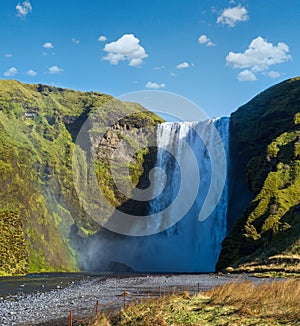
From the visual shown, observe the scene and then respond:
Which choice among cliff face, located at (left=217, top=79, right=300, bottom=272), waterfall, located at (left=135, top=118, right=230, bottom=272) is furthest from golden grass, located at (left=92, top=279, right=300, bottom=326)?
waterfall, located at (left=135, top=118, right=230, bottom=272)

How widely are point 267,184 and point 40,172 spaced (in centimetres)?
4027

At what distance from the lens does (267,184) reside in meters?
57.7

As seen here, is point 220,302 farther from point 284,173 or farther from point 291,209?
point 284,173

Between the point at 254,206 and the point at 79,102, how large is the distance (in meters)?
59.0

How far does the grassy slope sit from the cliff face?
26696 millimetres

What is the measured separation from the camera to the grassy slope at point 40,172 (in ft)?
200

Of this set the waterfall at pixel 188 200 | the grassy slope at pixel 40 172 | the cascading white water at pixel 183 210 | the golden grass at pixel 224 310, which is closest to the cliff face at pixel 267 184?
the cascading white water at pixel 183 210

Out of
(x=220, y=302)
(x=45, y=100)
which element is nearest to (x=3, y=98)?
(x=45, y=100)

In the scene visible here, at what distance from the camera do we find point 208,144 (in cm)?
8062

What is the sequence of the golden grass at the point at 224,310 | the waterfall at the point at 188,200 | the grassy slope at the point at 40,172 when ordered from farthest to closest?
1. the waterfall at the point at 188,200
2. the grassy slope at the point at 40,172
3. the golden grass at the point at 224,310

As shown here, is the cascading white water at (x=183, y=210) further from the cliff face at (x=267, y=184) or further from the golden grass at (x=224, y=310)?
the golden grass at (x=224, y=310)

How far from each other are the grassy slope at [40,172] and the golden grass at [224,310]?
140ft

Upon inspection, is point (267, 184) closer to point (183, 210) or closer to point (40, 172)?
point (183, 210)

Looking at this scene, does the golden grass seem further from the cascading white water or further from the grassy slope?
the cascading white water
